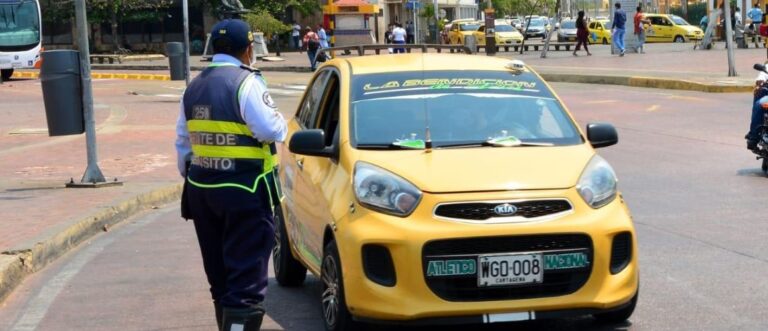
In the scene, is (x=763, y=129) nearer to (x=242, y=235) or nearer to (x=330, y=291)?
(x=330, y=291)

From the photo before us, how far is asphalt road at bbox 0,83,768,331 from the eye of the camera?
7.20m

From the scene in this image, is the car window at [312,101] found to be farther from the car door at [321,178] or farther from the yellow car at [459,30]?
the yellow car at [459,30]

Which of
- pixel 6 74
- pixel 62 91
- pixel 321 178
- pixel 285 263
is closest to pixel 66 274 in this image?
pixel 285 263

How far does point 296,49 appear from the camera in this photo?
6562 cm

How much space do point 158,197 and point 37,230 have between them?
2938 millimetres

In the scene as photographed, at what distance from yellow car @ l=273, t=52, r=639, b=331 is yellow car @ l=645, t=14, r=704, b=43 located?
5069 cm

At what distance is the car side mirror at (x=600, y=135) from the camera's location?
23.5 feet

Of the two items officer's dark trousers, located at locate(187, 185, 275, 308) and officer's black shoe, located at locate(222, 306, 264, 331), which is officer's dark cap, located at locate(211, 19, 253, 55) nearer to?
officer's dark trousers, located at locate(187, 185, 275, 308)

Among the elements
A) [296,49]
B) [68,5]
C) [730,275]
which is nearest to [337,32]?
[296,49]

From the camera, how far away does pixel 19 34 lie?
134 feet

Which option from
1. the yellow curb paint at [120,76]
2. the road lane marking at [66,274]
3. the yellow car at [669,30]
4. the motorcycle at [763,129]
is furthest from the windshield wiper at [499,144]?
the yellow car at [669,30]

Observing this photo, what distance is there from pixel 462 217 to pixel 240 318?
122 centimetres

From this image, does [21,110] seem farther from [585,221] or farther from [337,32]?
[337,32]

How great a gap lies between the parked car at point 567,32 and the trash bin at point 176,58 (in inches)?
1393
